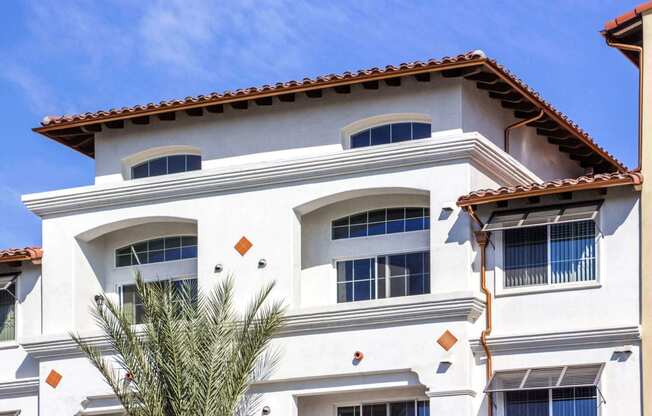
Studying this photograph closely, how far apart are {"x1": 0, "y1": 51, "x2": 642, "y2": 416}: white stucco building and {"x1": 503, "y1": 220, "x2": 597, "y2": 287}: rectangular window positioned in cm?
5

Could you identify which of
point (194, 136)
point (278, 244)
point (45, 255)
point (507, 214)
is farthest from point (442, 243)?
point (45, 255)

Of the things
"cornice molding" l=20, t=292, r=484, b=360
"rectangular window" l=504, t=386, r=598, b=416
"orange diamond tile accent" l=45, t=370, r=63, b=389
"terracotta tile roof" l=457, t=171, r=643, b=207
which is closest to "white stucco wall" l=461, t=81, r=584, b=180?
"terracotta tile roof" l=457, t=171, r=643, b=207

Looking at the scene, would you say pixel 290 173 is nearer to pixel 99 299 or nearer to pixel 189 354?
pixel 189 354

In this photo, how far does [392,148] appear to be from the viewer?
130ft

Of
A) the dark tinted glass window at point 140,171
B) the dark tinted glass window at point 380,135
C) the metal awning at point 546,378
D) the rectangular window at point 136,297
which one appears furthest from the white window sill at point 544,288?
the dark tinted glass window at point 140,171

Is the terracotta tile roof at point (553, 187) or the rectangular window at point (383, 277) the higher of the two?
the terracotta tile roof at point (553, 187)

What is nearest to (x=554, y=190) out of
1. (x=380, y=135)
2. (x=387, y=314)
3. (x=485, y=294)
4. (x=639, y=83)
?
(x=485, y=294)

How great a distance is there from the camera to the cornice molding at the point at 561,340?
36562 mm

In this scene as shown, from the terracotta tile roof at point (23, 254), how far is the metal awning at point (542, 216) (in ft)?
38.2

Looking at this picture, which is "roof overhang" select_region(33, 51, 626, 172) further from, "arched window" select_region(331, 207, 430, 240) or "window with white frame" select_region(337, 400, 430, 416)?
"window with white frame" select_region(337, 400, 430, 416)

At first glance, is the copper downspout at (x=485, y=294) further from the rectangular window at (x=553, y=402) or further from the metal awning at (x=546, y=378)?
the rectangular window at (x=553, y=402)

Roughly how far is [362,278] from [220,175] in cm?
417

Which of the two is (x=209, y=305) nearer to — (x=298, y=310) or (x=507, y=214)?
(x=298, y=310)

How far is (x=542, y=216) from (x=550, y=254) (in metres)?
0.86
